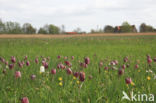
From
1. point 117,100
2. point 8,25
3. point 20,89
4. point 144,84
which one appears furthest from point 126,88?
point 8,25

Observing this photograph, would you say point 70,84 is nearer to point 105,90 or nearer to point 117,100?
point 105,90

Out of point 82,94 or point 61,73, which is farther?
point 61,73

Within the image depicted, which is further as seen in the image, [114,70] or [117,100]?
[114,70]

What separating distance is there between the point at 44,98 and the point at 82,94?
51cm

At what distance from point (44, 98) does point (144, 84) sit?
5.32 feet

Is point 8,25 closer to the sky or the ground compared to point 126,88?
closer to the sky

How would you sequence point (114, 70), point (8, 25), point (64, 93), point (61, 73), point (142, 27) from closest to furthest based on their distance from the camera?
point (64, 93) → point (61, 73) → point (114, 70) → point (8, 25) → point (142, 27)

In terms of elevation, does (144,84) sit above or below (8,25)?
below

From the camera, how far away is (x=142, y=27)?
102062 mm

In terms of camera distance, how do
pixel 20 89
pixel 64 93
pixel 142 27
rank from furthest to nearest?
pixel 142 27 < pixel 20 89 < pixel 64 93

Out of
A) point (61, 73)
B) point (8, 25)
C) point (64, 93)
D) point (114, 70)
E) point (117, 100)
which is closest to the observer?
point (117, 100)

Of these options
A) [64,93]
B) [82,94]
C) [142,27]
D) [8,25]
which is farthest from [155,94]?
[142,27]

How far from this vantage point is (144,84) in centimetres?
296

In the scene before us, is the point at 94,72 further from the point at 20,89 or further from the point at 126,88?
the point at 20,89
